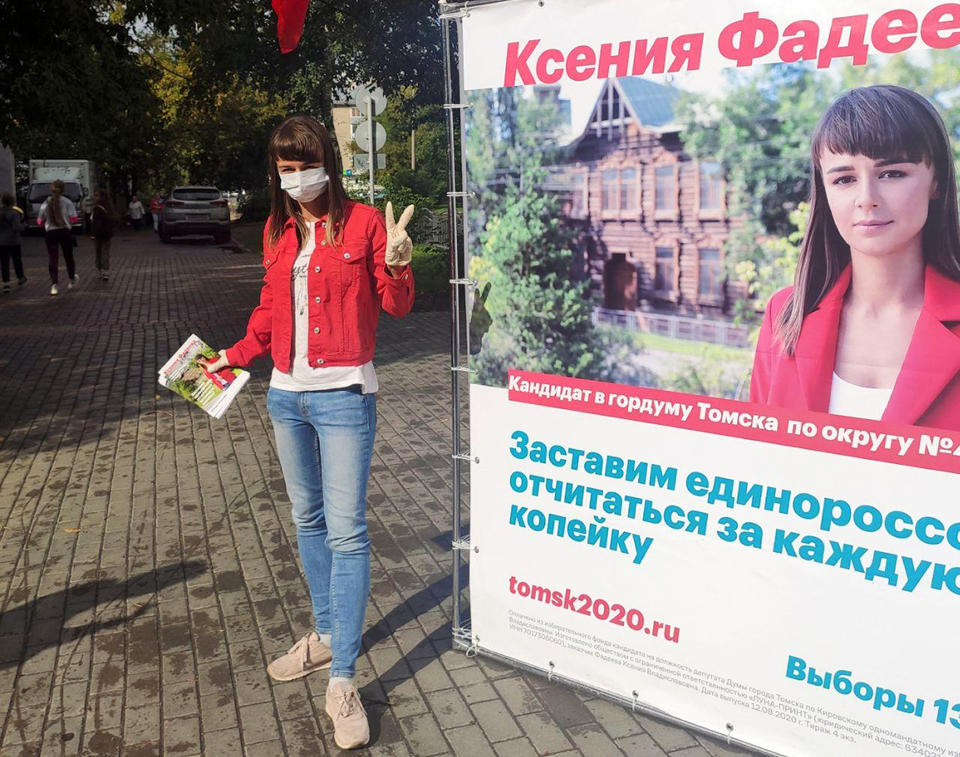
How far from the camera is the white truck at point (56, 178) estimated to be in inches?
1442

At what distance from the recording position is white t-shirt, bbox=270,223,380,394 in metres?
3.33

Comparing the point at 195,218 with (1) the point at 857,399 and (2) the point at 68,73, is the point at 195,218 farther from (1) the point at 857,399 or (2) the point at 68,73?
(1) the point at 857,399

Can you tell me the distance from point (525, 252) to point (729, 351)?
2.41ft

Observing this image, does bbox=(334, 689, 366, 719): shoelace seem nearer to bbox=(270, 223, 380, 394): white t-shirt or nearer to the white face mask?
bbox=(270, 223, 380, 394): white t-shirt

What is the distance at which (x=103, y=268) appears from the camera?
19.8 meters

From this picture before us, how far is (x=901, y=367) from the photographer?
2676 mm

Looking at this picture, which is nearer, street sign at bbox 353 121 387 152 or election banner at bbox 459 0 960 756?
election banner at bbox 459 0 960 756

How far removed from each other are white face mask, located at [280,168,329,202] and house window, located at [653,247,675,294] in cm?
110

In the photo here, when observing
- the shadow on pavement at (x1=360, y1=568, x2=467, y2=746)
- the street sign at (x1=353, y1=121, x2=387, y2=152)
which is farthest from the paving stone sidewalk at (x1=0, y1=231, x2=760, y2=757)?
the street sign at (x1=353, y1=121, x2=387, y2=152)

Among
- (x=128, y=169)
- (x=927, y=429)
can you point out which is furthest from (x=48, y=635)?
(x=128, y=169)

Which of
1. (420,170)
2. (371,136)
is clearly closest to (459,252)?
(371,136)

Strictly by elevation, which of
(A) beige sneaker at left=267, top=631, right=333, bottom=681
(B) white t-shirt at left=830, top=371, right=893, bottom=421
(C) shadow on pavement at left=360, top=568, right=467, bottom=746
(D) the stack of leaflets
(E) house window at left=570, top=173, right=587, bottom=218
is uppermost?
(E) house window at left=570, top=173, right=587, bottom=218

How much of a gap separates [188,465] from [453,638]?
3265 millimetres

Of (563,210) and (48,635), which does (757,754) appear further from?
(48,635)
